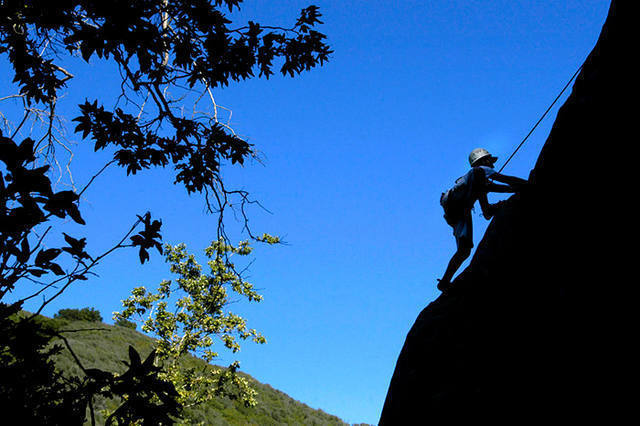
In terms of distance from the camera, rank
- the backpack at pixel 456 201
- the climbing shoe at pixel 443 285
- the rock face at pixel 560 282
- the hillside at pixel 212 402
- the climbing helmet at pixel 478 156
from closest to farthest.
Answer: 1. the rock face at pixel 560 282
2. the backpack at pixel 456 201
3. the climbing helmet at pixel 478 156
4. the climbing shoe at pixel 443 285
5. the hillside at pixel 212 402

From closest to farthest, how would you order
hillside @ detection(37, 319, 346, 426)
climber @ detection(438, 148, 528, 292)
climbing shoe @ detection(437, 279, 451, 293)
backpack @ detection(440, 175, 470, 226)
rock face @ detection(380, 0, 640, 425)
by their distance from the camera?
rock face @ detection(380, 0, 640, 425), climber @ detection(438, 148, 528, 292), backpack @ detection(440, 175, 470, 226), climbing shoe @ detection(437, 279, 451, 293), hillside @ detection(37, 319, 346, 426)

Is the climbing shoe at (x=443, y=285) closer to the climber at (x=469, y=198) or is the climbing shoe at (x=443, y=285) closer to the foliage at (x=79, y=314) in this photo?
the climber at (x=469, y=198)

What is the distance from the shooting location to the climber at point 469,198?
5.23 meters

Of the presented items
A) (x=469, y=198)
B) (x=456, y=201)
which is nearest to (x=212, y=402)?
(x=456, y=201)

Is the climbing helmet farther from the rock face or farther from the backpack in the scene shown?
the rock face

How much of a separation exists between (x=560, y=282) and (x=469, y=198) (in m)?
2.31

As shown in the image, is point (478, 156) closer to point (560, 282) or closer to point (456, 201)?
point (456, 201)

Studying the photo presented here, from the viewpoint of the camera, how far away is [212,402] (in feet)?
102

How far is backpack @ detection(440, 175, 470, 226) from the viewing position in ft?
17.9

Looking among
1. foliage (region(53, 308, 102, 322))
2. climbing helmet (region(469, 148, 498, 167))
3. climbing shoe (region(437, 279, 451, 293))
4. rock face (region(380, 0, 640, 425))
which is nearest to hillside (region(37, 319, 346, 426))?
foliage (region(53, 308, 102, 322))

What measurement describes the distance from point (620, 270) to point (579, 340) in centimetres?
56

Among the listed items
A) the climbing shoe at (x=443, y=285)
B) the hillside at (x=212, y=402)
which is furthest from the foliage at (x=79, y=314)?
the climbing shoe at (x=443, y=285)

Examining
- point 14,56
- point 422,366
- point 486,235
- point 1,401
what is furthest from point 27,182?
point 486,235

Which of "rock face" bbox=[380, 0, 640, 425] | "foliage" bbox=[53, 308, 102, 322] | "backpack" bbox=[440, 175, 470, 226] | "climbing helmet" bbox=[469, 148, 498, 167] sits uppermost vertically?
"foliage" bbox=[53, 308, 102, 322]
